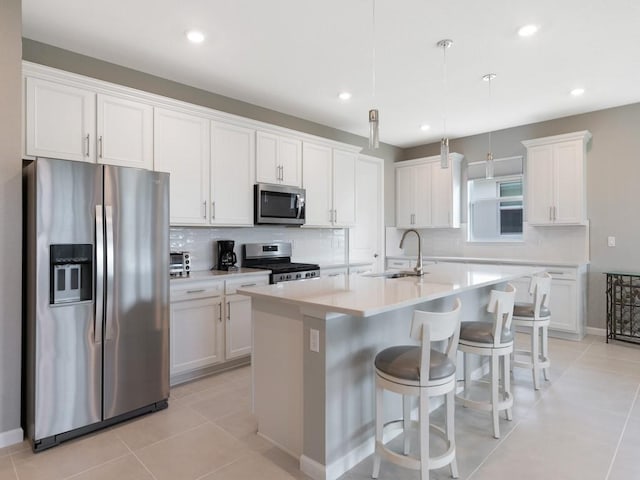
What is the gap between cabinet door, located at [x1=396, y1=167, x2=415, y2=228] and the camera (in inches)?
249

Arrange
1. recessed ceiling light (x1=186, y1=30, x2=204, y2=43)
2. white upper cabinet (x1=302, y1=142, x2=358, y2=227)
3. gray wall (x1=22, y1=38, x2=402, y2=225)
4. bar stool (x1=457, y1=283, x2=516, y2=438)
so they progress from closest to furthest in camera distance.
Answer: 1. bar stool (x1=457, y1=283, x2=516, y2=438)
2. recessed ceiling light (x1=186, y1=30, x2=204, y2=43)
3. gray wall (x1=22, y1=38, x2=402, y2=225)
4. white upper cabinet (x1=302, y1=142, x2=358, y2=227)

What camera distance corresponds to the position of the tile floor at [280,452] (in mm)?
2062

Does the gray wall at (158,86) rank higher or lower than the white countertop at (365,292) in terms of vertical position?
higher

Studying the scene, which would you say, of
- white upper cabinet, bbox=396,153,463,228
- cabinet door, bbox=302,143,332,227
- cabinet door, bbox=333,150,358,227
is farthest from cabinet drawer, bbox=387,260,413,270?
cabinet door, bbox=302,143,332,227

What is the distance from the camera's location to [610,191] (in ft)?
15.4

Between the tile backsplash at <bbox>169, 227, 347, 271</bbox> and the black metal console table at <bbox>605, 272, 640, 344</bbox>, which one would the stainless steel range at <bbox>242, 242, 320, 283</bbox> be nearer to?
the tile backsplash at <bbox>169, 227, 347, 271</bbox>

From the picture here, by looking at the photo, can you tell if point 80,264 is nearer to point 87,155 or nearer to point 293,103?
point 87,155

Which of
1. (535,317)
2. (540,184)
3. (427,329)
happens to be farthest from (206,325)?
(540,184)

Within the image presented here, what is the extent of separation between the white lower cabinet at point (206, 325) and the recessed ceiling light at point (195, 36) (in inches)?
77.1

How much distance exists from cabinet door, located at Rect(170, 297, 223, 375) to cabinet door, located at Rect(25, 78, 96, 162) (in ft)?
4.76

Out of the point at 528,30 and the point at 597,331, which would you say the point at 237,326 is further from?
the point at 597,331

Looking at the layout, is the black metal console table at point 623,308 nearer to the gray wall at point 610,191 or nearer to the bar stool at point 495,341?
the gray wall at point 610,191

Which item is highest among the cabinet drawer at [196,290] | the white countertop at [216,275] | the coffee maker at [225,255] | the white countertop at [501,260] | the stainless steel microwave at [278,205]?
the stainless steel microwave at [278,205]

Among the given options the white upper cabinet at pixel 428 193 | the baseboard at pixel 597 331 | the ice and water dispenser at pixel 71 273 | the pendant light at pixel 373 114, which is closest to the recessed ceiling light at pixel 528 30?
the pendant light at pixel 373 114
